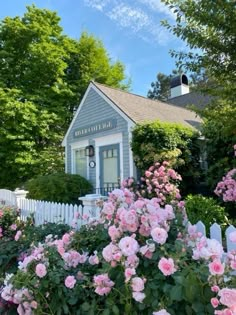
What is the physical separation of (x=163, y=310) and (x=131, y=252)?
39 cm

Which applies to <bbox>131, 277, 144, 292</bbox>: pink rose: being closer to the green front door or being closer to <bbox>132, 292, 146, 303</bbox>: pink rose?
<bbox>132, 292, 146, 303</bbox>: pink rose

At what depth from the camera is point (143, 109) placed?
35.9 feet

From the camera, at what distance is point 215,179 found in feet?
25.5

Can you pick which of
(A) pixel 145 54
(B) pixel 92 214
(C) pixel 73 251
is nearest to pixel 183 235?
(C) pixel 73 251

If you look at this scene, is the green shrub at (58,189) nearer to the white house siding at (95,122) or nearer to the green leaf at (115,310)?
the white house siding at (95,122)

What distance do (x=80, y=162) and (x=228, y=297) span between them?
10974 mm

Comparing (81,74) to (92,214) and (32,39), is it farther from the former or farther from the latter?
(92,214)

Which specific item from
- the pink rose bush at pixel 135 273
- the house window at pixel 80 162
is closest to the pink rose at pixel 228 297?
the pink rose bush at pixel 135 273

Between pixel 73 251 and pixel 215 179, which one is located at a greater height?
pixel 215 179

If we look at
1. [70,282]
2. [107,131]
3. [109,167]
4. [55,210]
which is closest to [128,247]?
[70,282]

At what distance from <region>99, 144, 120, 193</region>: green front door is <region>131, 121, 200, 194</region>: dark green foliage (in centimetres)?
175

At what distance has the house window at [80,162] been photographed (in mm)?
11859

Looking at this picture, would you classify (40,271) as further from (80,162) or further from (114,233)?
(80,162)

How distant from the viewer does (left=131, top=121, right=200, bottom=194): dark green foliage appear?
8250 mm
